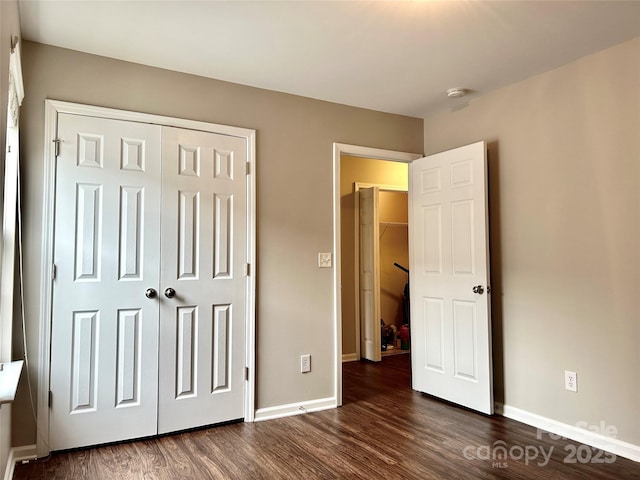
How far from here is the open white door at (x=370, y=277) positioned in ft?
16.8

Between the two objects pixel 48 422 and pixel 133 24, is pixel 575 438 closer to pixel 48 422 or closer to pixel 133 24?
pixel 48 422

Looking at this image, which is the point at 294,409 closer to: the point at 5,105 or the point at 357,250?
the point at 357,250

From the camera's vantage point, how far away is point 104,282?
9.07 ft

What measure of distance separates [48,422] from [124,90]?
6.74ft

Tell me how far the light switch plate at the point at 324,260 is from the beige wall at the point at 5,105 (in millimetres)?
2040

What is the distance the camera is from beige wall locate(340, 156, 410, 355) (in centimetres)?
523

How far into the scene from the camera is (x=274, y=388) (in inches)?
130

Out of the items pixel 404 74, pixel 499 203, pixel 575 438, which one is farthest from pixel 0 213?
pixel 575 438

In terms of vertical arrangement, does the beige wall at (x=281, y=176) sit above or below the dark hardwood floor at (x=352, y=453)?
above

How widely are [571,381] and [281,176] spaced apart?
2.42 m

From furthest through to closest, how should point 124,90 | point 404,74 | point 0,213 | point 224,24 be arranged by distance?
point 404,74 < point 124,90 < point 224,24 < point 0,213

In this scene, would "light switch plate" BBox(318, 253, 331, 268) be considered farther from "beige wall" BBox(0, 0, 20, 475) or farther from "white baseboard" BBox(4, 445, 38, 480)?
"white baseboard" BBox(4, 445, 38, 480)

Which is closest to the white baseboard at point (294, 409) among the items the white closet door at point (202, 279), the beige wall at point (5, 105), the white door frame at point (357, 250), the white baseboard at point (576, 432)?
the white closet door at point (202, 279)

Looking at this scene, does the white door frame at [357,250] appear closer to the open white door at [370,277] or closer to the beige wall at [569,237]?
the open white door at [370,277]
